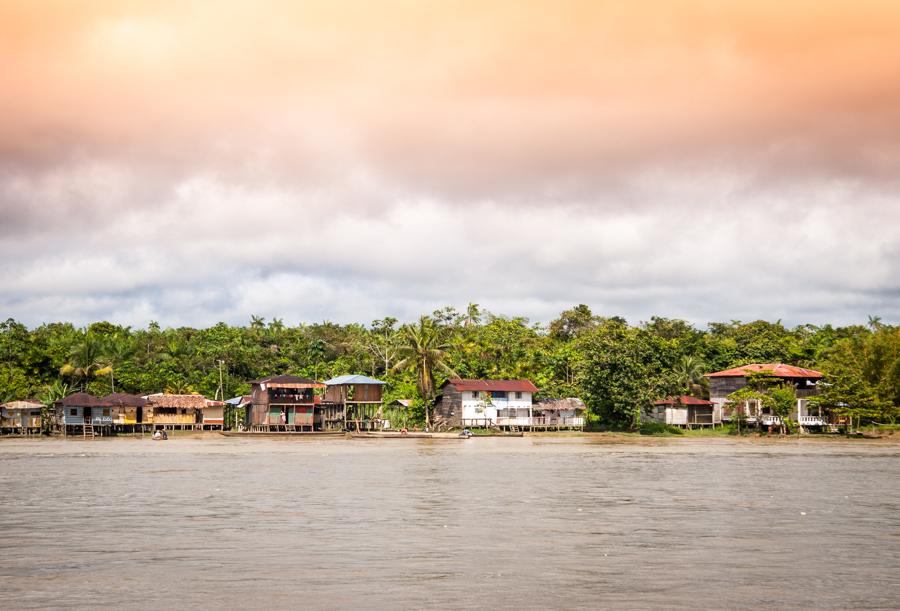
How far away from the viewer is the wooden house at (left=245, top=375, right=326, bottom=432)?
10950 cm

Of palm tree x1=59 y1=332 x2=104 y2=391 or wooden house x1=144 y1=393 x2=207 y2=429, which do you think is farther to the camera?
palm tree x1=59 y1=332 x2=104 y2=391

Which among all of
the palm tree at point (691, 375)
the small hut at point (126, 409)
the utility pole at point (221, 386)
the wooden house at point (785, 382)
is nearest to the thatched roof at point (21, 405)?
the small hut at point (126, 409)

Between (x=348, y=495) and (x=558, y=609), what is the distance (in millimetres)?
20335

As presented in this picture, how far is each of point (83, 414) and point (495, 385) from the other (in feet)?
167

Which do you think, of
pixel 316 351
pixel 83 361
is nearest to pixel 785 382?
pixel 316 351

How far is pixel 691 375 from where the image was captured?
115 m

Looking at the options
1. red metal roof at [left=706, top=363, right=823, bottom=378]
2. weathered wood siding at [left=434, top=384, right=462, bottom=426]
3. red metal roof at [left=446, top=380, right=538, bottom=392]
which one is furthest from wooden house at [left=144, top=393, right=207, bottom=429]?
red metal roof at [left=706, top=363, right=823, bottom=378]

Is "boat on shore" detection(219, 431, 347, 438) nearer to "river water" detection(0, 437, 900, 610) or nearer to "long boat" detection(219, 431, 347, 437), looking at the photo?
"long boat" detection(219, 431, 347, 437)

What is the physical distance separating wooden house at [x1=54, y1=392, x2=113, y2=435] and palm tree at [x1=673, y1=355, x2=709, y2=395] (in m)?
71.9

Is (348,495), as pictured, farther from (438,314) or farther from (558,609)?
(438,314)

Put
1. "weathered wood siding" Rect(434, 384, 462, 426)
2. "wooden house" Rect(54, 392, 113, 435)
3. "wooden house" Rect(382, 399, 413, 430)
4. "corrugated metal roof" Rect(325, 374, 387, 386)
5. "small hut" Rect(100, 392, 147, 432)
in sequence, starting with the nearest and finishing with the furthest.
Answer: "wooden house" Rect(54, 392, 113, 435) < "corrugated metal roof" Rect(325, 374, 387, 386) < "weathered wood siding" Rect(434, 384, 462, 426) < "small hut" Rect(100, 392, 147, 432) < "wooden house" Rect(382, 399, 413, 430)

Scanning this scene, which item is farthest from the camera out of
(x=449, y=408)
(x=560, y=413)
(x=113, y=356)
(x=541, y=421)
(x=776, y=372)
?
(x=113, y=356)

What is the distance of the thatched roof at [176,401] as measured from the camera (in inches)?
4466

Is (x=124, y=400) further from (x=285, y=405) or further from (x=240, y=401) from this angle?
(x=285, y=405)
